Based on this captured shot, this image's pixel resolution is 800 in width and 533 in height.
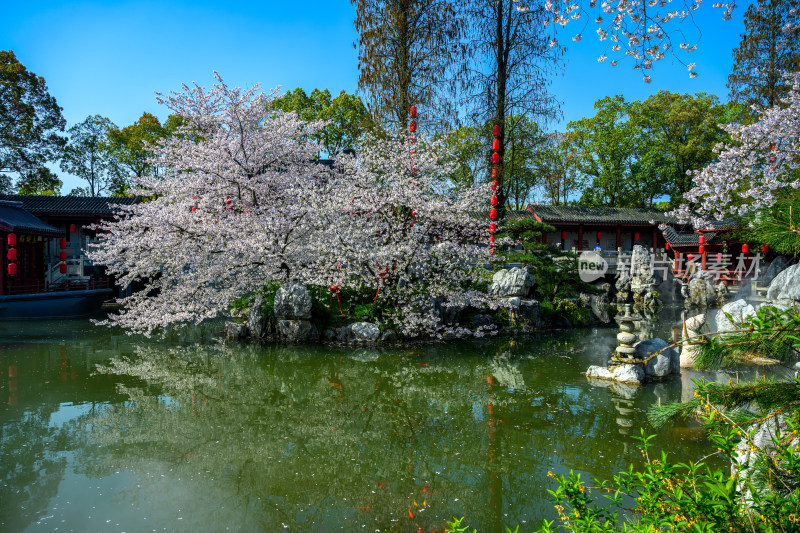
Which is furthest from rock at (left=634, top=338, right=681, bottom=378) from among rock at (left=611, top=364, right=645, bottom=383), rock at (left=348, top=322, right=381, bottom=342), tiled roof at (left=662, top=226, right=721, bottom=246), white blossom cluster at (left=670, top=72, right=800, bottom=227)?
tiled roof at (left=662, top=226, right=721, bottom=246)

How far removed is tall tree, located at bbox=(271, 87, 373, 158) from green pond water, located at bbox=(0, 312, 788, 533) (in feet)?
69.0

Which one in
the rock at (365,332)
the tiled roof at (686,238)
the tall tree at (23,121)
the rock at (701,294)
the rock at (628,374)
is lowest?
the rock at (628,374)

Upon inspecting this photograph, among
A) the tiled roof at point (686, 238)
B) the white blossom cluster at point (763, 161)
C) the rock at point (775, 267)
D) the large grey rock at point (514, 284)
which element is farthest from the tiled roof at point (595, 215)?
the white blossom cluster at point (763, 161)

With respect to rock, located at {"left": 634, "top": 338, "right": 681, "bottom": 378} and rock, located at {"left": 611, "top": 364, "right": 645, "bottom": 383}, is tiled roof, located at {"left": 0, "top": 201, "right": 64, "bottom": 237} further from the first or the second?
rock, located at {"left": 634, "top": 338, "right": 681, "bottom": 378}

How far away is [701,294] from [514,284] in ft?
33.5

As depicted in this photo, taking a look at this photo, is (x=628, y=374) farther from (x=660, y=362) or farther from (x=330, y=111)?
(x=330, y=111)

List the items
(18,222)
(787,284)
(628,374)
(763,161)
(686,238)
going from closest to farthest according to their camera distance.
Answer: (628,374) < (787,284) < (763,161) < (18,222) < (686,238)

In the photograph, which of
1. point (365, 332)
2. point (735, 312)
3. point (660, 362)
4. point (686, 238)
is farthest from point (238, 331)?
point (686, 238)

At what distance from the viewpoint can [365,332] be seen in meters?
12.2

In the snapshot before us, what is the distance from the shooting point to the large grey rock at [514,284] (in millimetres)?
14594

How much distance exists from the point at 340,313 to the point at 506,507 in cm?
895

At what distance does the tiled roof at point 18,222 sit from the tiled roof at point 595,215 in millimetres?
24079

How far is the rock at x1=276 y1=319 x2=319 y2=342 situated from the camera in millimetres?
12406

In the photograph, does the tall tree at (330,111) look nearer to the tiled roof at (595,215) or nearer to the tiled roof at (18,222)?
the tiled roof at (595,215)
